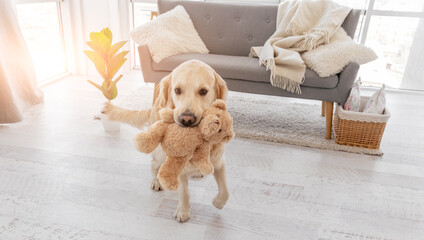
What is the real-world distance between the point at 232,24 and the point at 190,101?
5.92ft

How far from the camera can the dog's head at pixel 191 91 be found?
1.24m

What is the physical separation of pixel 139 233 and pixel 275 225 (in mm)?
619

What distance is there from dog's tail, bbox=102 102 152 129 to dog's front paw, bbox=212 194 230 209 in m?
0.53

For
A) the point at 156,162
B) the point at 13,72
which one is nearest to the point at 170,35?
the point at 13,72

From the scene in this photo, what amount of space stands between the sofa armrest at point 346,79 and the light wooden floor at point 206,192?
1.48 feet

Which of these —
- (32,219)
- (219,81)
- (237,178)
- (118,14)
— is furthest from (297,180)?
(118,14)

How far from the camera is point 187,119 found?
122 centimetres

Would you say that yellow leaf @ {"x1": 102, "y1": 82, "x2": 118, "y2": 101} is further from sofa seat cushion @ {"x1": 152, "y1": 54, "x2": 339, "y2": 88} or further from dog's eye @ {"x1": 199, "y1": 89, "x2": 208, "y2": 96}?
dog's eye @ {"x1": 199, "y1": 89, "x2": 208, "y2": 96}

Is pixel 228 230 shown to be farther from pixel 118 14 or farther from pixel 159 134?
pixel 118 14

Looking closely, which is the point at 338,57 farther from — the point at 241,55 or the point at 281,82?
the point at 241,55

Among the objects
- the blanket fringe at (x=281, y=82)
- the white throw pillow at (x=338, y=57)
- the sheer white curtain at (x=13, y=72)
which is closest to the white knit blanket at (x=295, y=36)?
the blanket fringe at (x=281, y=82)

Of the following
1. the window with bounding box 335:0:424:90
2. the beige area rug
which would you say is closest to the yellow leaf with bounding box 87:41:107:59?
the beige area rug

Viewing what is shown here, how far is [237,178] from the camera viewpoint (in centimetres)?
181

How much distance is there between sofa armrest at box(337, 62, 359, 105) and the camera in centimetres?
219
